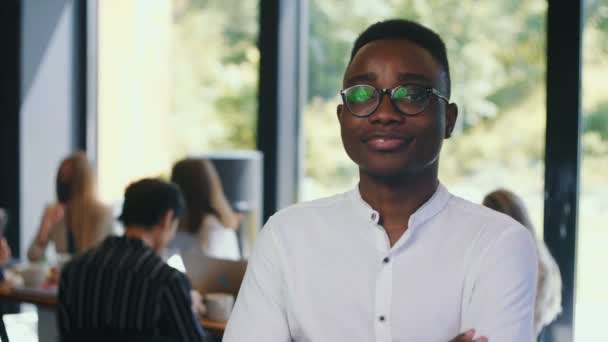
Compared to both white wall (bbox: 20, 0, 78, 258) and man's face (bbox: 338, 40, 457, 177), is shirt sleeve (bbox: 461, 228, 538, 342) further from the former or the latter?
white wall (bbox: 20, 0, 78, 258)

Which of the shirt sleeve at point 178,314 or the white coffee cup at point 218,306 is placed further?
the white coffee cup at point 218,306

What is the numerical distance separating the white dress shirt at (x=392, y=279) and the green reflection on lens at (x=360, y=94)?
0.16 m

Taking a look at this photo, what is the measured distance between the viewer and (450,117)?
4.20 feet

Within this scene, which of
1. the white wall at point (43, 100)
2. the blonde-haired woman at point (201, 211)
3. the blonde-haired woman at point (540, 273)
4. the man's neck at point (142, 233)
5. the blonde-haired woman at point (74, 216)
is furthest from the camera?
the white wall at point (43, 100)

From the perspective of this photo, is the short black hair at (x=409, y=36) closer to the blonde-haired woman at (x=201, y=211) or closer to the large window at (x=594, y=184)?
the large window at (x=594, y=184)

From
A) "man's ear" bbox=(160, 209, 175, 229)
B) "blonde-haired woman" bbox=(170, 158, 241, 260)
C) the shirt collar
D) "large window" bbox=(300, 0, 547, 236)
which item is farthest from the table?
Answer: the shirt collar

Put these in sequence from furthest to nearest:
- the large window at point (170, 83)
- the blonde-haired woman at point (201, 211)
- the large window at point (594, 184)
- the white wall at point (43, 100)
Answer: the white wall at point (43, 100), the large window at point (170, 83), the blonde-haired woman at point (201, 211), the large window at point (594, 184)

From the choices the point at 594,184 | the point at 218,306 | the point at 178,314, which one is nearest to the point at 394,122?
the point at 178,314

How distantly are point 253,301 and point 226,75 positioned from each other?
4134 millimetres

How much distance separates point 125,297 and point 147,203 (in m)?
0.46

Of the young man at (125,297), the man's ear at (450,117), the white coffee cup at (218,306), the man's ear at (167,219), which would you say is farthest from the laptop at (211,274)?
the man's ear at (450,117)

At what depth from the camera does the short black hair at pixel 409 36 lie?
1.24 metres

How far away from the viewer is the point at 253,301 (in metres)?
1.28

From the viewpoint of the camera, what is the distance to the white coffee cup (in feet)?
10.7
